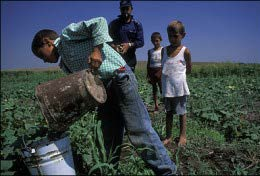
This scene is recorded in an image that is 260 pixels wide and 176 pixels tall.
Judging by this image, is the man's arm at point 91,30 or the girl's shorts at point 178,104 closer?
the man's arm at point 91,30

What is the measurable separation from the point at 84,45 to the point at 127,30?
2565 millimetres

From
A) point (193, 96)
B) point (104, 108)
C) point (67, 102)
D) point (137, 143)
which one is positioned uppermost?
point (67, 102)

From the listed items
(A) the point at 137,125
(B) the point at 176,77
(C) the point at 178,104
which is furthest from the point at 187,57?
(A) the point at 137,125

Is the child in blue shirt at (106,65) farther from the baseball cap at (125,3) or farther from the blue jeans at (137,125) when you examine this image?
the baseball cap at (125,3)

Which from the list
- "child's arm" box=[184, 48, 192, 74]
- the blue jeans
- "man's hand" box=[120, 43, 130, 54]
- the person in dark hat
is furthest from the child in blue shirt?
the person in dark hat

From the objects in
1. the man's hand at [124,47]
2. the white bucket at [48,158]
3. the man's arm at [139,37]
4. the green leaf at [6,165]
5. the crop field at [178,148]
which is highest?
the man's arm at [139,37]

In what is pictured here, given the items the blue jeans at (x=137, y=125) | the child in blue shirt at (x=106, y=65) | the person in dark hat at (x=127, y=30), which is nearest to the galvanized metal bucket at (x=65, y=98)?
the child in blue shirt at (x=106, y=65)

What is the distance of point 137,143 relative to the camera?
271 centimetres

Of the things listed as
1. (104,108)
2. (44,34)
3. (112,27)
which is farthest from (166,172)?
(112,27)

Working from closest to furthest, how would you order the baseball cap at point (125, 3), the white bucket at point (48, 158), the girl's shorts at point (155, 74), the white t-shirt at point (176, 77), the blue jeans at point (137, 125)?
the white bucket at point (48, 158)
the blue jeans at point (137, 125)
the white t-shirt at point (176, 77)
the baseball cap at point (125, 3)
the girl's shorts at point (155, 74)

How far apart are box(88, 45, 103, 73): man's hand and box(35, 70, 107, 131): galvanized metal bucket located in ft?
0.24

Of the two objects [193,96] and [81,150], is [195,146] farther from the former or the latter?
[193,96]

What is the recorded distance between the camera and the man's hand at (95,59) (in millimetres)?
2480

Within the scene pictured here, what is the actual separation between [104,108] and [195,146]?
1.36 meters
